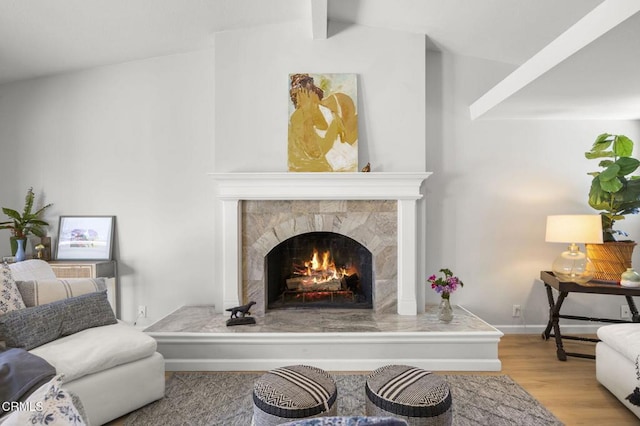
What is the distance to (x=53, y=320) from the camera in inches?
81.4

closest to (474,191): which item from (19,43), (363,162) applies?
(363,162)

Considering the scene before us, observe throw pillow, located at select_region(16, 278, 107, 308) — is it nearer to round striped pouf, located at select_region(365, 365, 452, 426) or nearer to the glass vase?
round striped pouf, located at select_region(365, 365, 452, 426)

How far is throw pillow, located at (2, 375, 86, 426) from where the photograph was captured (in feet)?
2.86

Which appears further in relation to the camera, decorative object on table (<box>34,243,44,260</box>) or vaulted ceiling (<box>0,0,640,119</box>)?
decorative object on table (<box>34,243,44,260</box>)

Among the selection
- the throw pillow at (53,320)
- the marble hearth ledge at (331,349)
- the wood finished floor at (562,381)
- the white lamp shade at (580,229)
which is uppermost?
the white lamp shade at (580,229)

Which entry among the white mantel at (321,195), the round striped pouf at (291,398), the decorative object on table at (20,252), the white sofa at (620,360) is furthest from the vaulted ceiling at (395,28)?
the round striped pouf at (291,398)

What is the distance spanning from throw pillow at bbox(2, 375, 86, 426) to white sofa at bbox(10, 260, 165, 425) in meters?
1.11

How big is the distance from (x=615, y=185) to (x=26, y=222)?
5172 mm

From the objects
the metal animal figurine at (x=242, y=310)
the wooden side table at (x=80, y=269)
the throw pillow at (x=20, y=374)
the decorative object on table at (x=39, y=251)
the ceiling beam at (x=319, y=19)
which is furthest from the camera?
the decorative object on table at (x=39, y=251)

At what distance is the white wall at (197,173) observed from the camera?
11.6ft

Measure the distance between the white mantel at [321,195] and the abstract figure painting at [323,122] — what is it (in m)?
0.14

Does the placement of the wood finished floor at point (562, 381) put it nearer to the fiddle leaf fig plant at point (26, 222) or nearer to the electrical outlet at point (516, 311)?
the electrical outlet at point (516, 311)

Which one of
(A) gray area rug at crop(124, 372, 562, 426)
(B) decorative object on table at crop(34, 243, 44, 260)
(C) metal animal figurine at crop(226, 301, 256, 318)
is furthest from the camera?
(B) decorative object on table at crop(34, 243, 44, 260)

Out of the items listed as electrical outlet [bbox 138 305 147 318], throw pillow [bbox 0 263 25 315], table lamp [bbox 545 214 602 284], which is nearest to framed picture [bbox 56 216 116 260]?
electrical outlet [bbox 138 305 147 318]
